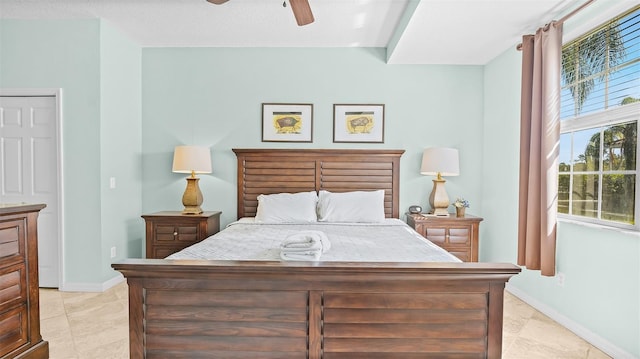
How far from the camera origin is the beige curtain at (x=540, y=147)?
102 inches

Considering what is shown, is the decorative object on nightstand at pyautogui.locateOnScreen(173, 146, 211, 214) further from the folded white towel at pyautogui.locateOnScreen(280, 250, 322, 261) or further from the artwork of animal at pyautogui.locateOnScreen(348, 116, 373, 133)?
the folded white towel at pyautogui.locateOnScreen(280, 250, 322, 261)

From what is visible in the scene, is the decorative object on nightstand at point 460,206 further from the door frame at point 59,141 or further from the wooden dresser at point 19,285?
the door frame at point 59,141

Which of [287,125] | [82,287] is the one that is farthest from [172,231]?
[287,125]

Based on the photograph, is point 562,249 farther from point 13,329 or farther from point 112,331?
point 13,329

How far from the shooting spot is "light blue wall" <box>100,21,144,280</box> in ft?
11.0

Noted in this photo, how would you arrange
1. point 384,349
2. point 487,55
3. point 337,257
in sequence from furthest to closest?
point 487,55, point 337,257, point 384,349

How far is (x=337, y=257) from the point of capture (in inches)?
77.9

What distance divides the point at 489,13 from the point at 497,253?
2431 mm

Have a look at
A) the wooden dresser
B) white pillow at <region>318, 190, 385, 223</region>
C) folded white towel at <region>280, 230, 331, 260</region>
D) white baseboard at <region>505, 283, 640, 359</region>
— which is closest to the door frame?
the wooden dresser

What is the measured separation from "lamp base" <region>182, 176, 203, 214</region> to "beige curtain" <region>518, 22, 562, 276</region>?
3200 millimetres

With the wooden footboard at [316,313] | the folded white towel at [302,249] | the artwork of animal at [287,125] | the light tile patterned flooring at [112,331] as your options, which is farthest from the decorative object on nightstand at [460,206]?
the folded white towel at [302,249]

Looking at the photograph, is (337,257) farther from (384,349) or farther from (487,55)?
(487,55)

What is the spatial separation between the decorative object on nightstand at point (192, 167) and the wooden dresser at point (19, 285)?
1.57 metres

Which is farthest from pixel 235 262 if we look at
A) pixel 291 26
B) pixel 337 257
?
pixel 291 26
